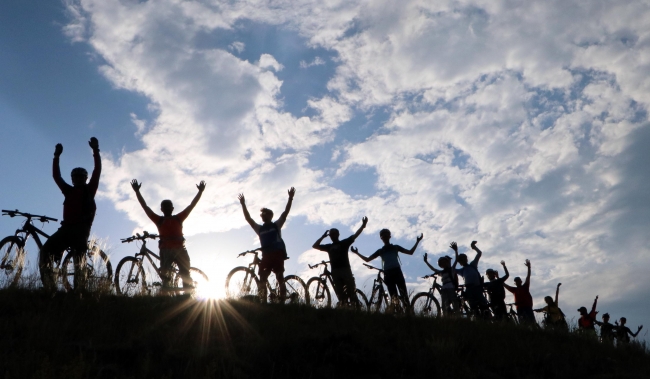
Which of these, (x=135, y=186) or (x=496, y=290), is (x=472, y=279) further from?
(x=135, y=186)

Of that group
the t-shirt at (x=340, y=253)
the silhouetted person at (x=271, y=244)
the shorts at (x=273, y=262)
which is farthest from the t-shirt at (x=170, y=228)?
the t-shirt at (x=340, y=253)

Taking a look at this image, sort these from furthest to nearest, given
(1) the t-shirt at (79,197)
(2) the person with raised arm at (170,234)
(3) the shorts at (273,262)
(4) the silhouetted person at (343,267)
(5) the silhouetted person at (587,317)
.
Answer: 1. (5) the silhouetted person at (587,317)
2. (4) the silhouetted person at (343,267)
3. (3) the shorts at (273,262)
4. (2) the person with raised arm at (170,234)
5. (1) the t-shirt at (79,197)

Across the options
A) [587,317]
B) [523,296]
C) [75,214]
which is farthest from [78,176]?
[587,317]

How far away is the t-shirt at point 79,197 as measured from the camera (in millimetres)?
9820

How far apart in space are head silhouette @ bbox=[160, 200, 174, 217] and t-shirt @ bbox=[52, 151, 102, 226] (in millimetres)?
2133

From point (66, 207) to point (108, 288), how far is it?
173cm

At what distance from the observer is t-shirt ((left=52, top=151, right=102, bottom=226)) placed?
9820 millimetres

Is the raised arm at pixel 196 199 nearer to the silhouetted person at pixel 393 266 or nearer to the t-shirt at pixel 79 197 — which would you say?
the t-shirt at pixel 79 197

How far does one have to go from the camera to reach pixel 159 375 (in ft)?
20.6

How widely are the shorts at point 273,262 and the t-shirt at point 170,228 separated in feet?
6.51

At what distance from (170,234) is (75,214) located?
7.91 feet

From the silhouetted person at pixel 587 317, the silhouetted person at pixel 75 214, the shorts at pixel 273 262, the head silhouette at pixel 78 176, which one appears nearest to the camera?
the silhouetted person at pixel 75 214

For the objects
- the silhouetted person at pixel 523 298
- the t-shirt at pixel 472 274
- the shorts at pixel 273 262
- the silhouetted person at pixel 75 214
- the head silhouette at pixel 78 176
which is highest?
the head silhouette at pixel 78 176

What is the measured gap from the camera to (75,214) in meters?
9.81
